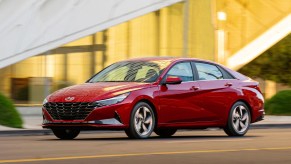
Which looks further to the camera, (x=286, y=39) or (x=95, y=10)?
(x=286, y=39)

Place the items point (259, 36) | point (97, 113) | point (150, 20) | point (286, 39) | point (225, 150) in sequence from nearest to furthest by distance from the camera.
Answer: point (225, 150), point (97, 113), point (150, 20), point (259, 36), point (286, 39)

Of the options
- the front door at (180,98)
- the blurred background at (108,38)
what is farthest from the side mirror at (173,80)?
the blurred background at (108,38)

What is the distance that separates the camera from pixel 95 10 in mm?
34281

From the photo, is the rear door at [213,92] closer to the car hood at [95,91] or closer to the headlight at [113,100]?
the car hood at [95,91]

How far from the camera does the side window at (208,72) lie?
18656 mm

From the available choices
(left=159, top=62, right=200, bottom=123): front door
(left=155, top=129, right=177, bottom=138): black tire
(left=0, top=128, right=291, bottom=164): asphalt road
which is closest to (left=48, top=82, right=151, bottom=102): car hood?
(left=159, top=62, right=200, bottom=123): front door

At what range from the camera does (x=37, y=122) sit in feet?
86.3

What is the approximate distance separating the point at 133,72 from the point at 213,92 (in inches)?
66.6

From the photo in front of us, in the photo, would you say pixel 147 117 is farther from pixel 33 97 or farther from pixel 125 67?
pixel 33 97

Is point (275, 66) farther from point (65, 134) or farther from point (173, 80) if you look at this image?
point (65, 134)

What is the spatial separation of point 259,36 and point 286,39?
12625 mm

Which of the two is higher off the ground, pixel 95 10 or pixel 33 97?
pixel 95 10

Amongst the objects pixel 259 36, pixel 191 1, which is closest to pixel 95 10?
pixel 191 1

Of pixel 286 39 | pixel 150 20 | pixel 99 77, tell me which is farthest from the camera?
pixel 286 39
